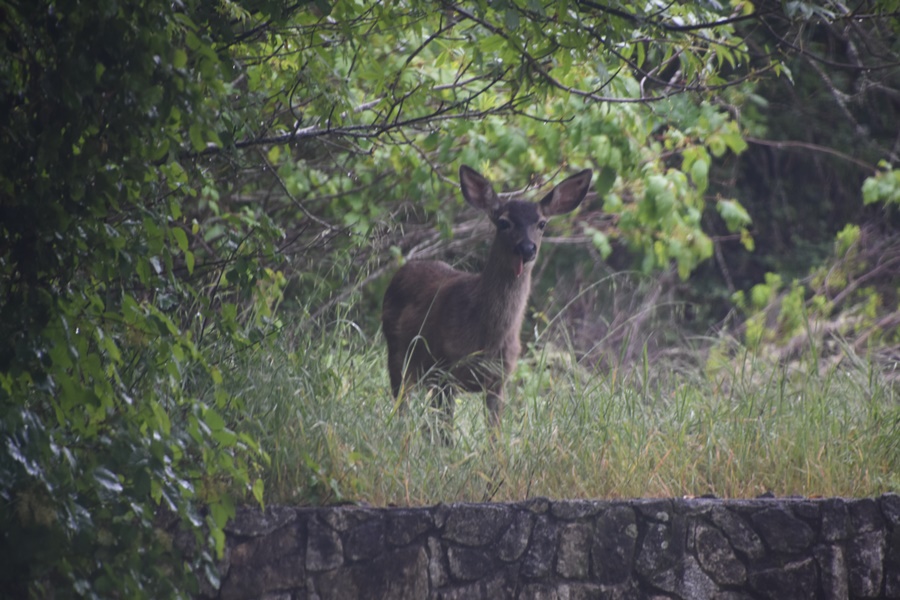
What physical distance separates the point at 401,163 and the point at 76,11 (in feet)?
16.0

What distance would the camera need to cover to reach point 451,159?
315 inches

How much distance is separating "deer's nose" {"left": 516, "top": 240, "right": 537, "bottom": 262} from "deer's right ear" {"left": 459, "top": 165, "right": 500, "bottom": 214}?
0.49 meters

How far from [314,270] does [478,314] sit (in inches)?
115

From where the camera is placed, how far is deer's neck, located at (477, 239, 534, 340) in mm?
6680

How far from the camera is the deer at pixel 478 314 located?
21.6 feet

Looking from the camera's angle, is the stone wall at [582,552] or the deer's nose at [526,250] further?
the deer's nose at [526,250]

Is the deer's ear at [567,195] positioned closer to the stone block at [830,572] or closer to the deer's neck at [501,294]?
the deer's neck at [501,294]

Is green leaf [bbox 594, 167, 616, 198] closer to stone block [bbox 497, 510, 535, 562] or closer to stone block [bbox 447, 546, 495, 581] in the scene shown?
stone block [bbox 497, 510, 535, 562]

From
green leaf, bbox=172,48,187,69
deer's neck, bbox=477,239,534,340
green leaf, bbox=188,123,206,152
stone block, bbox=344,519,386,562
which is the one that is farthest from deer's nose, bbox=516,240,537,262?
green leaf, bbox=172,48,187,69

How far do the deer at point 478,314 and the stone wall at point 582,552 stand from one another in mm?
1383

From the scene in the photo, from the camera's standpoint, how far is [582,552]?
4.90 meters

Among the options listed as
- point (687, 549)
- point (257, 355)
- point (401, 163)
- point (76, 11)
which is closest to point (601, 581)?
point (687, 549)

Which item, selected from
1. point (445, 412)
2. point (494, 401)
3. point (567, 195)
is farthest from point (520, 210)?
point (445, 412)

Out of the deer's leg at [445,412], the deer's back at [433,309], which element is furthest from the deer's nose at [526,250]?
the deer's leg at [445,412]
